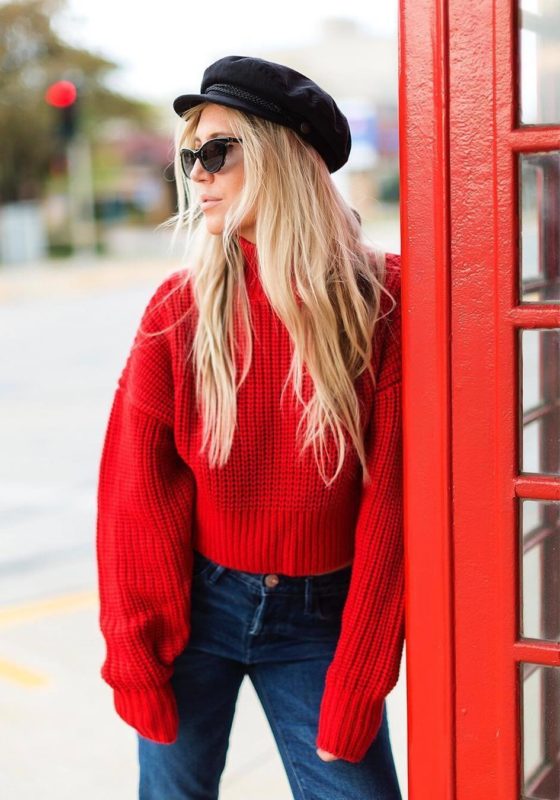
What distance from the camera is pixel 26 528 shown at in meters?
5.73

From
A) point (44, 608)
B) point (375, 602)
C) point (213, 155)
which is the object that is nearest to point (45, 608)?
point (44, 608)

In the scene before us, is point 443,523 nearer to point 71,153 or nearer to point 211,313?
point 211,313

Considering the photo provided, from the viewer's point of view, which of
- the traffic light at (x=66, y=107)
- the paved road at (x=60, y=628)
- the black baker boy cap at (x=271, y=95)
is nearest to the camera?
the black baker boy cap at (x=271, y=95)

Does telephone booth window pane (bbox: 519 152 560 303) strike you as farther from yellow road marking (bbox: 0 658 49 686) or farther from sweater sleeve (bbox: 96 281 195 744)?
yellow road marking (bbox: 0 658 49 686)

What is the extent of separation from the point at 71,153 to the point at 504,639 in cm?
2936

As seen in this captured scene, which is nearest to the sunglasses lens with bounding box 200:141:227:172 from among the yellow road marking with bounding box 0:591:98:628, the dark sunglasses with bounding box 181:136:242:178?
the dark sunglasses with bounding box 181:136:242:178

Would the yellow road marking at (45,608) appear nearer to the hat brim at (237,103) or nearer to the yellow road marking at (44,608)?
the yellow road marking at (44,608)

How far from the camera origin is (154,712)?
74.2 inches

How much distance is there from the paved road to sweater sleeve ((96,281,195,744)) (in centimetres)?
142

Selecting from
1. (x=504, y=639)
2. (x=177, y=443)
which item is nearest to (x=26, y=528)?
(x=177, y=443)

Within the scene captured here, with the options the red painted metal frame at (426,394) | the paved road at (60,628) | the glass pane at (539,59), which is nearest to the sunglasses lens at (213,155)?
the red painted metal frame at (426,394)

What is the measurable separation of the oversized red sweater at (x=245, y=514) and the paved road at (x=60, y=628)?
145cm

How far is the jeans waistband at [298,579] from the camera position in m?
1.88

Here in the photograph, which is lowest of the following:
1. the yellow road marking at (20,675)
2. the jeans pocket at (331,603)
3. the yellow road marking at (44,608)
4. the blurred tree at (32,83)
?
the yellow road marking at (20,675)
